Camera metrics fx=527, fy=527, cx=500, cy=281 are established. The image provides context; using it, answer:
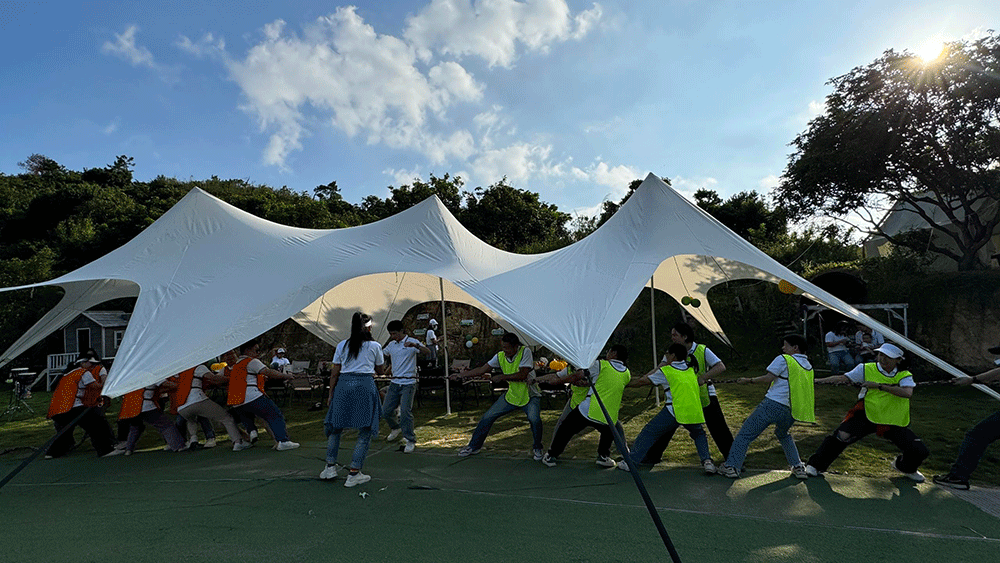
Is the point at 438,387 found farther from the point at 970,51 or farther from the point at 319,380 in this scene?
the point at 970,51

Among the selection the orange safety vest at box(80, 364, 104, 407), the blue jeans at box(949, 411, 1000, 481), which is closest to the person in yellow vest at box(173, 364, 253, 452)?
the orange safety vest at box(80, 364, 104, 407)

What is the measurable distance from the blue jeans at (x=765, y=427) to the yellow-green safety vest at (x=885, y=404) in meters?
0.62

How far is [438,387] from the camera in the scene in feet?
32.1

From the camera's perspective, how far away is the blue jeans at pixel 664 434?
484 centimetres

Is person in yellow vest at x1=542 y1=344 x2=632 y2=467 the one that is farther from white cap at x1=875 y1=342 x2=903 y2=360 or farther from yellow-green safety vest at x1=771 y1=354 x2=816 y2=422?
white cap at x1=875 y1=342 x2=903 y2=360

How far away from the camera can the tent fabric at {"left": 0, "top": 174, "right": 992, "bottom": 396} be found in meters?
4.64

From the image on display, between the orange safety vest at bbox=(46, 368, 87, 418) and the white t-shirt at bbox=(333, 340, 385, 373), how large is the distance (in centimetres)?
377

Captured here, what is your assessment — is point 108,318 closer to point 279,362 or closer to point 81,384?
point 279,362

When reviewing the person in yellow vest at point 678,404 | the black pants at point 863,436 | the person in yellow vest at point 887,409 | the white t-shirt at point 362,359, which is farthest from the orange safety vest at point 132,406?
the person in yellow vest at point 887,409

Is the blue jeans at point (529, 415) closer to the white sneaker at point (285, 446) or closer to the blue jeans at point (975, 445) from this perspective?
the white sneaker at point (285, 446)

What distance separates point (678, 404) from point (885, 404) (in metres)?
1.69

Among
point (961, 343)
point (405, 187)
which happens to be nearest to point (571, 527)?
point (961, 343)

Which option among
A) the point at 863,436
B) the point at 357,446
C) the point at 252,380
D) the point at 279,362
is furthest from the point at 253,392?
the point at 863,436

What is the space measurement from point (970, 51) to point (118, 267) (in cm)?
1653
